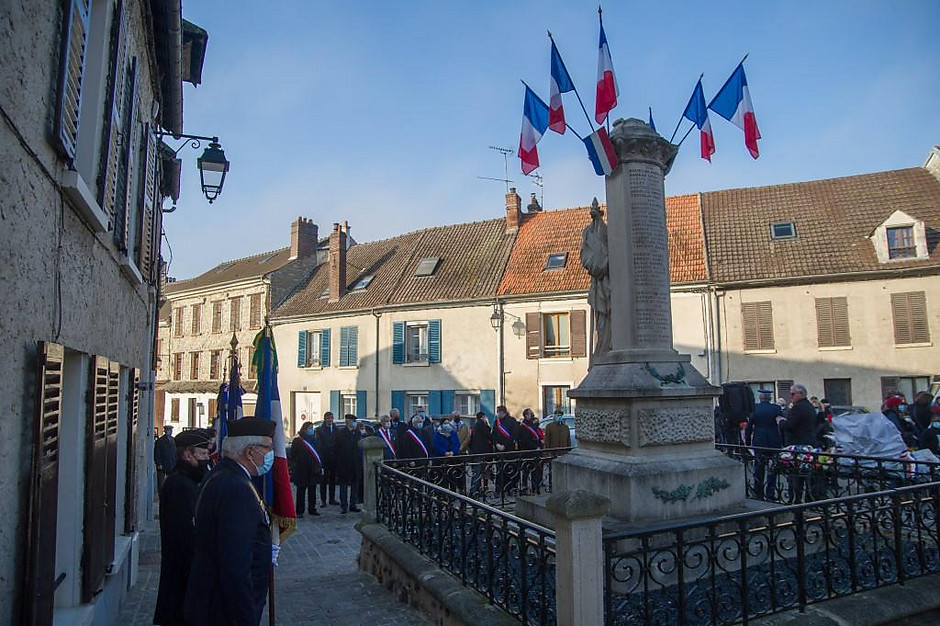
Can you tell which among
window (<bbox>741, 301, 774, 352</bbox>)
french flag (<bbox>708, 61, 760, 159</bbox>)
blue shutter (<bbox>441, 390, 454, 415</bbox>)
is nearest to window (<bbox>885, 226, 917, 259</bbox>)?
window (<bbox>741, 301, 774, 352</bbox>)

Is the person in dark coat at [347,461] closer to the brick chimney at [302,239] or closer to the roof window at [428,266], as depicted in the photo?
the roof window at [428,266]

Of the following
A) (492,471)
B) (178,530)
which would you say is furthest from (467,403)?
(178,530)

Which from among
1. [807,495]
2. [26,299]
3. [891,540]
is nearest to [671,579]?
[891,540]

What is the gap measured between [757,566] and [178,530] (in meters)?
4.63

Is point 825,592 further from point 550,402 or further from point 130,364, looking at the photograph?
point 550,402

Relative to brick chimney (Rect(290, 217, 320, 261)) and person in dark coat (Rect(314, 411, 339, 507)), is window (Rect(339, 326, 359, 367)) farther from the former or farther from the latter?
person in dark coat (Rect(314, 411, 339, 507))

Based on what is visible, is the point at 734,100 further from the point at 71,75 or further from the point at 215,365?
the point at 215,365

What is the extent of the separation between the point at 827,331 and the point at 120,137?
20738mm

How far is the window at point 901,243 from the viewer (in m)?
20.4

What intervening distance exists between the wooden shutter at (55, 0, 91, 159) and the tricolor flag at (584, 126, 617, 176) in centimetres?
489

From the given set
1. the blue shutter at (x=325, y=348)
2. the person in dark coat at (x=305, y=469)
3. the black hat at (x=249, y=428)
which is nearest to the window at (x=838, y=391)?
the person in dark coat at (x=305, y=469)

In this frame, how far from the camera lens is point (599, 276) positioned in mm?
7820

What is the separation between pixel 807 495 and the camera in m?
8.76

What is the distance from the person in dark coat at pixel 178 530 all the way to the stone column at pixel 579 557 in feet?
8.20
